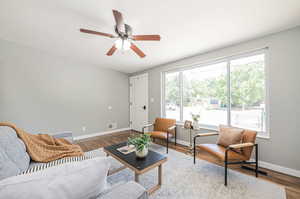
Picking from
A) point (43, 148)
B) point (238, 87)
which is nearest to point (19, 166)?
point (43, 148)

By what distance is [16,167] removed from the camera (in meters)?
1.07

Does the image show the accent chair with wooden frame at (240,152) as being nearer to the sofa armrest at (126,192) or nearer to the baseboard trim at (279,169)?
the baseboard trim at (279,169)

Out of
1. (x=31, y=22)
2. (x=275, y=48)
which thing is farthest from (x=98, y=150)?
(x=275, y=48)

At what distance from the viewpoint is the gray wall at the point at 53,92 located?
264 centimetres

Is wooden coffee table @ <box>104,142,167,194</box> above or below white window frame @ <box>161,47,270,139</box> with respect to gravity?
below

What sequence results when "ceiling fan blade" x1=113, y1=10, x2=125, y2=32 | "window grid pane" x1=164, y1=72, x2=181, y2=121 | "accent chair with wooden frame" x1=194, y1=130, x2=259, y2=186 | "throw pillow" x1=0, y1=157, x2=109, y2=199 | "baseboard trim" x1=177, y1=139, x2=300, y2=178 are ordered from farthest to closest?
"window grid pane" x1=164, y1=72, x2=181, y2=121 < "baseboard trim" x1=177, y1=139, x2=300, y2=178 < "accent chair with wooden frame" x1=194, y1=130, x2=259, y2=186 < "ceiling fan blade" x1=113, y1=10, x2=125, y2=32 < "throw pillow" x1=0, y1=157, x2=109, y2=199

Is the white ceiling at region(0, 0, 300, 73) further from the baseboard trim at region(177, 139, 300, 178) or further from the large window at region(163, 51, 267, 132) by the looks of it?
the baseboard trim at region(177, 139, 300, 178)

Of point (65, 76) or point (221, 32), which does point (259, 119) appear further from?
point (65, 76)

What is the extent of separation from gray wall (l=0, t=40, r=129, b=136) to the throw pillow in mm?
3245

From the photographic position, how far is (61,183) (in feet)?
1.82

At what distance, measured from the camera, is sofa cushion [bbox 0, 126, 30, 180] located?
0.95 meters

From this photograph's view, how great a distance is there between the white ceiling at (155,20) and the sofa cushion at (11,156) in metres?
1.70

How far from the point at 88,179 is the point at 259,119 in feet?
9.57

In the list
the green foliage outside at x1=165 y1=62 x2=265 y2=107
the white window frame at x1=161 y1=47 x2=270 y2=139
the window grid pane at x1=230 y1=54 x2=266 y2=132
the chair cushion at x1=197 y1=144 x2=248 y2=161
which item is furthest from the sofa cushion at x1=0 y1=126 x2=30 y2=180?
the window grid pane at x1=230 y1=54 x2=266 y2=132
